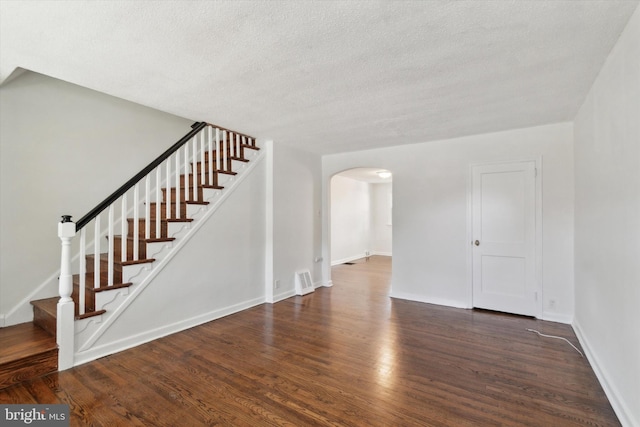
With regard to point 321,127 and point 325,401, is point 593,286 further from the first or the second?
point 321,127

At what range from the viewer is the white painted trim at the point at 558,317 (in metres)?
3.69

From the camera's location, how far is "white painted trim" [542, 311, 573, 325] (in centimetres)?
369

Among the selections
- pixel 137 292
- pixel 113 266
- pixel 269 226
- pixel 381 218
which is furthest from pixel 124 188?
pixel 381 218

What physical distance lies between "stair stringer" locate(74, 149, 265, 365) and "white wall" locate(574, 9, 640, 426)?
3.85 metres

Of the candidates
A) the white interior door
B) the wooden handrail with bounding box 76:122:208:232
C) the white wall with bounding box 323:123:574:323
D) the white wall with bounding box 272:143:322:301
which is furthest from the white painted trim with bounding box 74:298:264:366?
the white interior door

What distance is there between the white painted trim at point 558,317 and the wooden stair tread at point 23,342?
526 centimetres

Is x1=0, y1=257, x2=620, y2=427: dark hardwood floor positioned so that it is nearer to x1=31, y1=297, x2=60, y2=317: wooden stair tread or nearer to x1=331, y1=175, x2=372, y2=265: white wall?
x1=31, y1=297, x2=60, y2=317: wooden stair tread

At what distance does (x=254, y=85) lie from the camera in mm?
2674

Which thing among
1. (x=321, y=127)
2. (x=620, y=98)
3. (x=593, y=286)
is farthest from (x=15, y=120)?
(x=593, y=286)

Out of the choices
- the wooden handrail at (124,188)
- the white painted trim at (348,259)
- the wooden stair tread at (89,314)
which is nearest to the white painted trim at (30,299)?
the wooden stair tread at (89,314)

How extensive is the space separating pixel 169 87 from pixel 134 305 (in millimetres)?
2190

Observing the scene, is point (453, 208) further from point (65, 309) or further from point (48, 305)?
point (48, 305)

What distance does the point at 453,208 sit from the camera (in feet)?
14.5

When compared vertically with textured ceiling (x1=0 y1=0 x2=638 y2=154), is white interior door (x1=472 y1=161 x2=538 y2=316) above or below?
below
